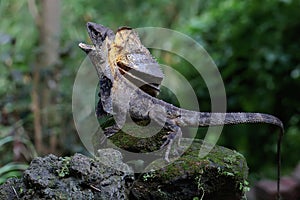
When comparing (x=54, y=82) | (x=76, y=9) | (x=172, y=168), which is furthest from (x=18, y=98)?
(x=172, y=168)

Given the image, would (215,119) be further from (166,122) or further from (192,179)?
(192,179)

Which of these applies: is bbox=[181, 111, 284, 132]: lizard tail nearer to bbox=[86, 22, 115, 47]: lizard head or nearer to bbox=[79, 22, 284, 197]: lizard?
bbox=[79, 22, 284, 197]: lizard

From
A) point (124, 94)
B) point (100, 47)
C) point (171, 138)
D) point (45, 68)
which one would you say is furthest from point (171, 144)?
point (45, 68)

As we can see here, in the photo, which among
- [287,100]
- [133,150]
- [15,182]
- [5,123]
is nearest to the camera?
[15,182]

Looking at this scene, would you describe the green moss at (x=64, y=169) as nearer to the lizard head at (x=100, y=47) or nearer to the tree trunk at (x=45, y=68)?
the lizard head at (x=100, y=47)

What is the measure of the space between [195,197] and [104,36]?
637mm

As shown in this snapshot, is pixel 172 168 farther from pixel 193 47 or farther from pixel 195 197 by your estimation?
pixel 193 47

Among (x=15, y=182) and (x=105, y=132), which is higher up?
(x=105, y=132)

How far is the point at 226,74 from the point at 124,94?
2956 millimetres

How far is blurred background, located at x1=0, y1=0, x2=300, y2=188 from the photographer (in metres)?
3.99

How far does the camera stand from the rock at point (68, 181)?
147cm

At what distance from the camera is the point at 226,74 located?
184 inches

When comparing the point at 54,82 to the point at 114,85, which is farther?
the point at 54,82

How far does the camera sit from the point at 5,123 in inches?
140
